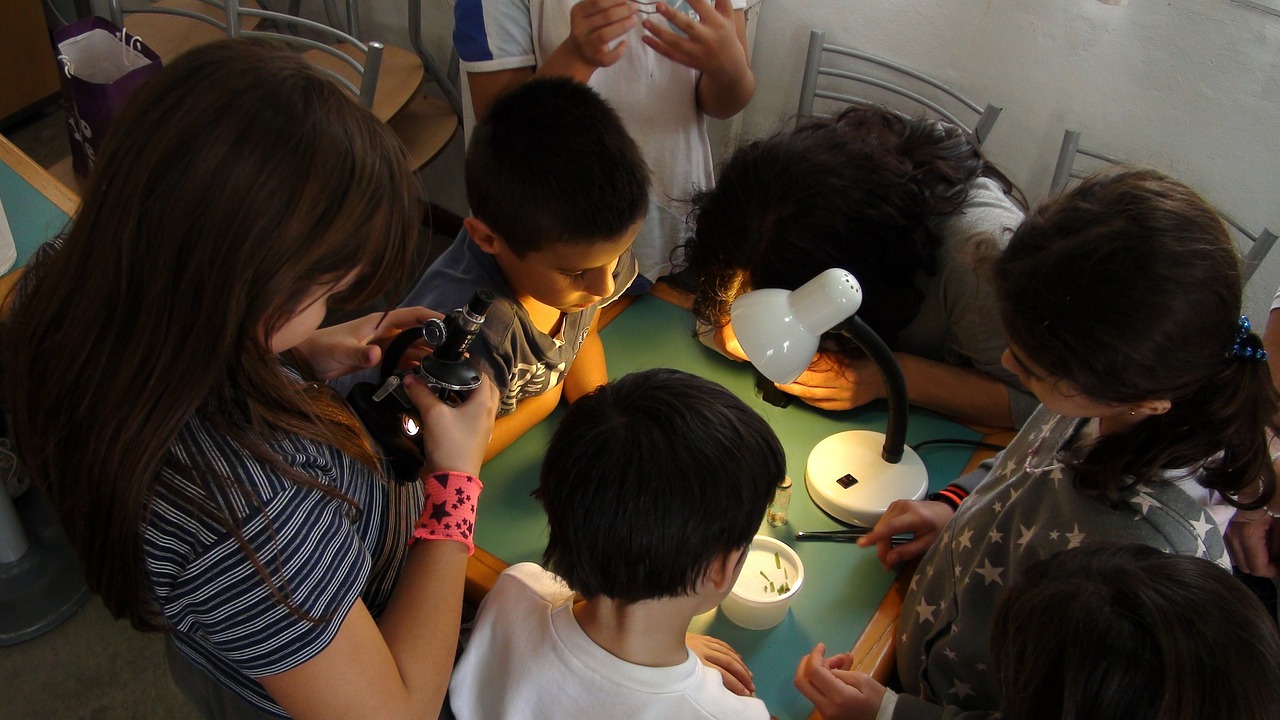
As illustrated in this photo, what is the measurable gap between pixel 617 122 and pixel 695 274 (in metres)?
0.28

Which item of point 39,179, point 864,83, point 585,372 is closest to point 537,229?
point 585,372

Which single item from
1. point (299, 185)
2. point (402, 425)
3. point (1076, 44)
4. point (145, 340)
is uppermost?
point (299, 185)

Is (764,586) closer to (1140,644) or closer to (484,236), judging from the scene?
(1140,644)

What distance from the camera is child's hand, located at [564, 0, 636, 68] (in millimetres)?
1422

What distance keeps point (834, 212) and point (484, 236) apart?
50 cm

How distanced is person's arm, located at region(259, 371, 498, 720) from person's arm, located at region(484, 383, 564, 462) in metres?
0.25

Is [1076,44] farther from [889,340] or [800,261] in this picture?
[800,261]

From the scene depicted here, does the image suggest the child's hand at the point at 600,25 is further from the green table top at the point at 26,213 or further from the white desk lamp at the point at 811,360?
the green table top at the point at 26,213

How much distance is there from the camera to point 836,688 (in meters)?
1.00

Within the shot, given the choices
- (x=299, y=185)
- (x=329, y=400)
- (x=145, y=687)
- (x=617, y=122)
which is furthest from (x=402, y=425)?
(x=145, y=687)

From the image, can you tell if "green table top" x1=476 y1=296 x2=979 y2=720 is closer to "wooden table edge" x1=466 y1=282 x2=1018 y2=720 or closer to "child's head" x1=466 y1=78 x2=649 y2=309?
"wooden table edge" x1=466 y1=282 x2=1018 y2=720

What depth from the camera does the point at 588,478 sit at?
2.85 ft

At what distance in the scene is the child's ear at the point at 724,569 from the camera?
916 millimetres

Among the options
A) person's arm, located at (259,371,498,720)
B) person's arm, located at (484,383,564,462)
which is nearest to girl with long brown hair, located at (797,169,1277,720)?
person's arm, located at (259,371,498,720)
